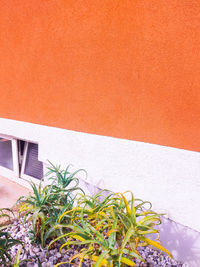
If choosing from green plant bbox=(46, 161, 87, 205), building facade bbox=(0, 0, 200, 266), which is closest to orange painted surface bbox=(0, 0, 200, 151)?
building facade bbox=(0, 0, 200, 266)

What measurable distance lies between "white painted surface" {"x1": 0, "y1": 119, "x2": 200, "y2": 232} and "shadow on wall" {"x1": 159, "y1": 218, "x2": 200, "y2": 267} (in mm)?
71

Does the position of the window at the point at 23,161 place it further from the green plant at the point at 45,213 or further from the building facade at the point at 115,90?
the green plant at the point at 45,213

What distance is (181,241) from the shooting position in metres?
1.30

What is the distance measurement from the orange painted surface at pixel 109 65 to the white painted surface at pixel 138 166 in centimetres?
7

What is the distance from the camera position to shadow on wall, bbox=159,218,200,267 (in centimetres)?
125

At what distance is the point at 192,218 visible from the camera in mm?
1208

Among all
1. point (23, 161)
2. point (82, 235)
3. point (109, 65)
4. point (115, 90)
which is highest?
point (109, 65)

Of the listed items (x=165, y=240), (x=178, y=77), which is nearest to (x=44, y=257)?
(x=165, y=240)

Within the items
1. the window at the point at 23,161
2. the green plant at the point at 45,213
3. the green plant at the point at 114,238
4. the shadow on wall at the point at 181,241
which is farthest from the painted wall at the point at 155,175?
the window at the point at 23,161

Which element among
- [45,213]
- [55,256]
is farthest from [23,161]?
[55,256]

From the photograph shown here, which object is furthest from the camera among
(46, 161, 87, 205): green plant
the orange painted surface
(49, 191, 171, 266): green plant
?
(46, 161, 87, 205): green plant

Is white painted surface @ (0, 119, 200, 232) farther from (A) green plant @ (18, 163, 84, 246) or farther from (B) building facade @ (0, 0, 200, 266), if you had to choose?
(A) green plant @ (18, 163, 84, 246)

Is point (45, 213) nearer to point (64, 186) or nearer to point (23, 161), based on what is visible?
point (64, 186)

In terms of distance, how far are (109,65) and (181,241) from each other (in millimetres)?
1289
